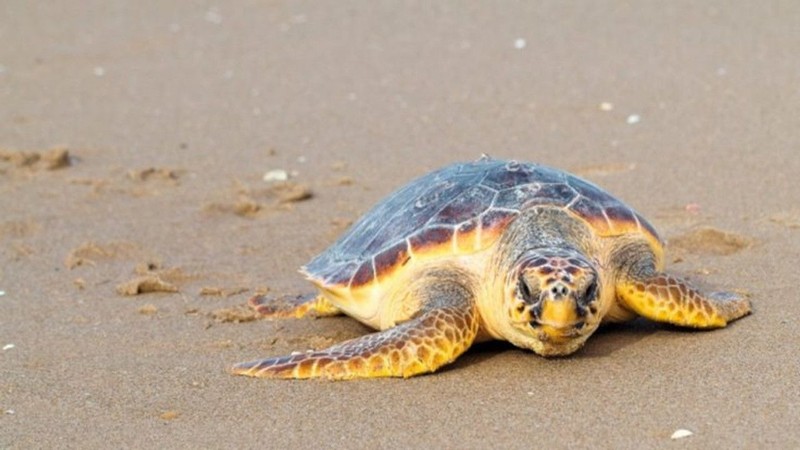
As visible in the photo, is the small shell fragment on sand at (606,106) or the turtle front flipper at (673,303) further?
the small shell fragment on sand at (606,106)

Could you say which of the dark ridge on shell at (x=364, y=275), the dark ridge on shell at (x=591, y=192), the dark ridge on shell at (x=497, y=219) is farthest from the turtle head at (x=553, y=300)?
the dark ridge on shell at (x=364, y=275)

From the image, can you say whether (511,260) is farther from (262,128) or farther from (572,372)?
(262,128)

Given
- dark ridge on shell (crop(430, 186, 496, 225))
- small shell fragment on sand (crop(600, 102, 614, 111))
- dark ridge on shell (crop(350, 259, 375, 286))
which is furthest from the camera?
small shell fragment on sand (crop(600, 102, 614, 111))

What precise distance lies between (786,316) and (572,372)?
87 centimetres

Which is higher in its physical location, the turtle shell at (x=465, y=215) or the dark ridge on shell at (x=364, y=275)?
the turtle shell at (x=465, y=215)

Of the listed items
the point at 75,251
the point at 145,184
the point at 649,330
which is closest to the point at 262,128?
the point at 145,184

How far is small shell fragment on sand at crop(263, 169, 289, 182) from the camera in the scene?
692cm

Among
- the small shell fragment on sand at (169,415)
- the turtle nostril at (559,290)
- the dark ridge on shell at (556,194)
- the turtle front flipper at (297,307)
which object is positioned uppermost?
the dark ridge on shell at (556,194)

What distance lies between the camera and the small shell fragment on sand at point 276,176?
6.92m

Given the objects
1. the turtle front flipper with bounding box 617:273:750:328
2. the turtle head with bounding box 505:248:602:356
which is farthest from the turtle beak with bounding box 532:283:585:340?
the turtle front flipper with bounding box 617:273:750:328

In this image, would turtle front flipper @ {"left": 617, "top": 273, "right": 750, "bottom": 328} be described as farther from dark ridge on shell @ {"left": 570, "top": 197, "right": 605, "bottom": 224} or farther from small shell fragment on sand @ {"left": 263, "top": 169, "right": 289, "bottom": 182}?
small shell fragment on sand @ {"left": 263, "top": 169, "right": 289, "bottom": 182}

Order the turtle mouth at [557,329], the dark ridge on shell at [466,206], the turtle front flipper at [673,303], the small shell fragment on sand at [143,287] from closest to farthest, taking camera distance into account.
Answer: the turtle mouth at [557,329]
the turtle front flipper at [673,303]
the dark ridge on shell at [466,206]
the small shell fragment on sand at [143,287]

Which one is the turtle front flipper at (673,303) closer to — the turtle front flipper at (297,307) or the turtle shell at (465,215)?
the turtle shell at (465,215)

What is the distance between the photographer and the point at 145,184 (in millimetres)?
7051
